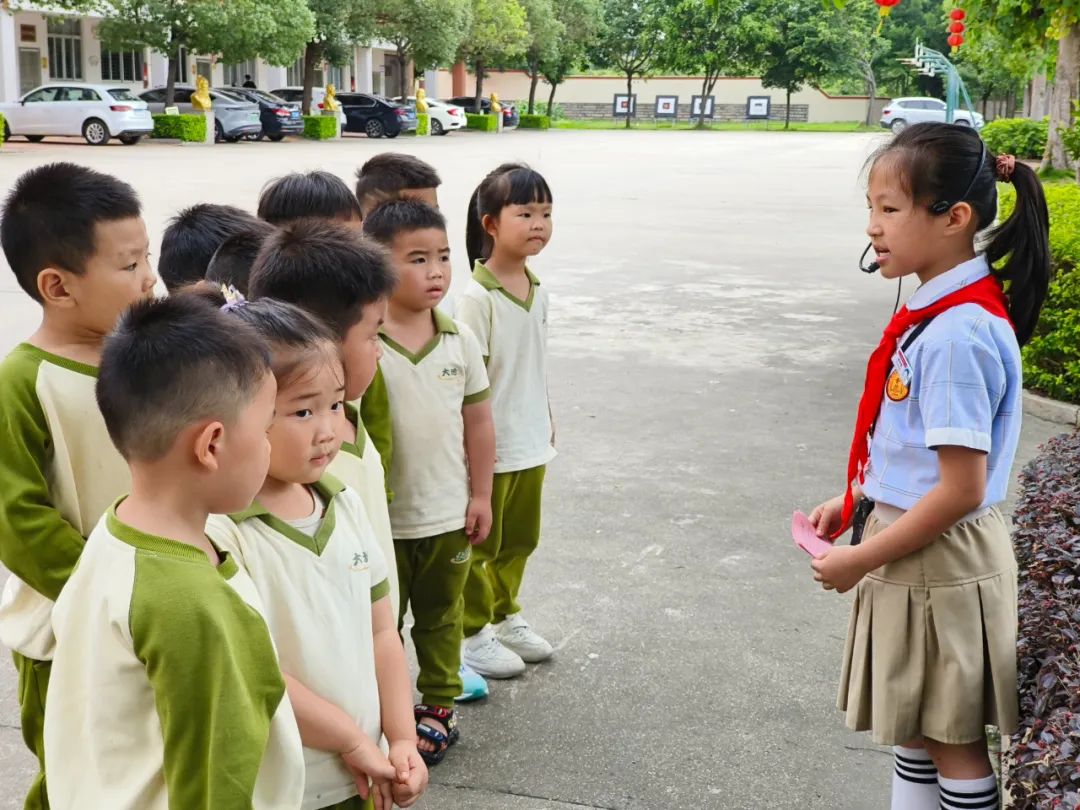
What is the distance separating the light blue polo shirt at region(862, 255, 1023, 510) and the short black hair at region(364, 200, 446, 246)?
3.52 ft

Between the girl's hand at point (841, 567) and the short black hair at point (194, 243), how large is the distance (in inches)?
55.3

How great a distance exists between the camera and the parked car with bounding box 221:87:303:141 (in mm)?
31953

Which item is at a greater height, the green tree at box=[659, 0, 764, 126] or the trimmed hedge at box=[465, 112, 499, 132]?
the green tree at box=[659, 0, 764, 126]

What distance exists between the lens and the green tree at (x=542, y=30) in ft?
154

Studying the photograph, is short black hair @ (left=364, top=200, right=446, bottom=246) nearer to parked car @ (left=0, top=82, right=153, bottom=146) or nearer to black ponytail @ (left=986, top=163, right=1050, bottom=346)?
black ponytail @ (left=986, top=163, right=1050, bottom=346)

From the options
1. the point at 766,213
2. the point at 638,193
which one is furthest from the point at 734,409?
the point at 638,193

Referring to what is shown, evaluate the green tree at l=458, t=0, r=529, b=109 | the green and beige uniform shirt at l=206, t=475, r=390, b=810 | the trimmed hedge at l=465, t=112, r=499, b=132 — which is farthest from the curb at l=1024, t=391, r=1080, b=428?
the trimmed hedge at l=465, t=112, r=499, b=132

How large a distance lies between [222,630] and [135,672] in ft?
0.40

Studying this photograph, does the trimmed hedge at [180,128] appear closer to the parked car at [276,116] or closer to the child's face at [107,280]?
the parked car at [276,116]

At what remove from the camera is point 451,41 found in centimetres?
3819

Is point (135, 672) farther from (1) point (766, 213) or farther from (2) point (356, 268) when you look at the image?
(1) point (766, 213)

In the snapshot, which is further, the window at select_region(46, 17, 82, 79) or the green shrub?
the window at select_region(46, 17, 82, 79)

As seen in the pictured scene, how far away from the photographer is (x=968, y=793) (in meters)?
2.12

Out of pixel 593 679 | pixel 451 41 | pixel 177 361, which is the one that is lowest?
pixel 593 679
